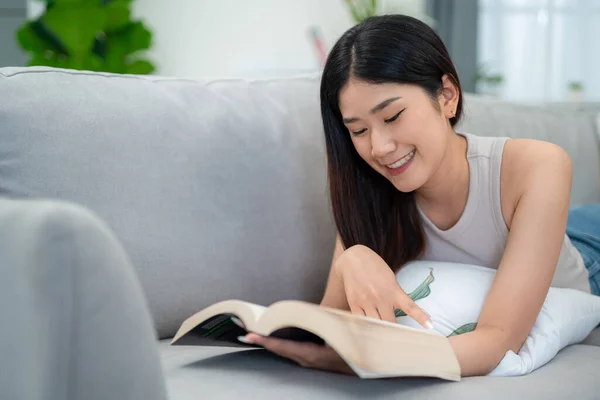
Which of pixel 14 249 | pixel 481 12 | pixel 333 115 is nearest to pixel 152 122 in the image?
pixel 333 115

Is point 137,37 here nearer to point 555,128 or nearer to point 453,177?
point 555,128

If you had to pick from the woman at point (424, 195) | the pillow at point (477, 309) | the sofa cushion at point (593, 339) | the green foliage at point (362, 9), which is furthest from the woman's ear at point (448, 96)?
the green foliage at point (362, 9)

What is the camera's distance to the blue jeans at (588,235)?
163 cm

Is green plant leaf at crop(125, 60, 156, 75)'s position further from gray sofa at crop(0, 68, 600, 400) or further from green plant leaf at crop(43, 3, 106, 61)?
gray sofa at crop(0, 68, 600, 400)

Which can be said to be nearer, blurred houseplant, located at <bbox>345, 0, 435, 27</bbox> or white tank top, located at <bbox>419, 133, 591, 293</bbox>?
white tank top, located at <bbox>419, 133, 591, 293</bbox>

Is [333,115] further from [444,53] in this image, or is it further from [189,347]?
[189,347]

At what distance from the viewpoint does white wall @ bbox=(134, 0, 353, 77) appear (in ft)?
13.7

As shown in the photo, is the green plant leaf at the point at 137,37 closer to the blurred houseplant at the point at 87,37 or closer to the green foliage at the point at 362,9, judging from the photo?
the blurred houseplant at the point at 87,37

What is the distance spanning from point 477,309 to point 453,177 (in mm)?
315

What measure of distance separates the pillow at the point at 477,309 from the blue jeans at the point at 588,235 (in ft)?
0.87

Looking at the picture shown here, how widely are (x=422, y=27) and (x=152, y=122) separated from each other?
520 millimetres

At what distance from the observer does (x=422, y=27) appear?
1.32 metres

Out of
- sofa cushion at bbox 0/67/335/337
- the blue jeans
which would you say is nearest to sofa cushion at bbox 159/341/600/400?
sofa cushion at bbox 0/67/335/337

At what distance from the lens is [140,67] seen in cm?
395
